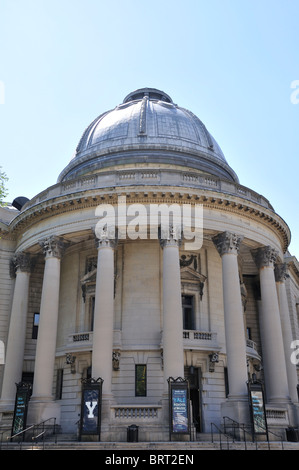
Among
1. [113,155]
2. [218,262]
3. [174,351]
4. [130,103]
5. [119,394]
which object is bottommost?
[119,394]

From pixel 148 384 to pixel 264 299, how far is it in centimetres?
871

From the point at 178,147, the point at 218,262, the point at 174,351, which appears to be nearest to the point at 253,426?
the point at 174,351

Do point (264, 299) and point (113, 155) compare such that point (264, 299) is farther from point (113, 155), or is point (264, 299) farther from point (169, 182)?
point (113, 155)

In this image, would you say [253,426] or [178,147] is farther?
[178,147]

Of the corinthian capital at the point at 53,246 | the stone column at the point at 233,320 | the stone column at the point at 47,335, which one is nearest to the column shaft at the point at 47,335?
the stone column at the point at 47,335

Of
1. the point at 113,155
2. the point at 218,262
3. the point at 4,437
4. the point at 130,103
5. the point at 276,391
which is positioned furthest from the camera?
the point at 130,103

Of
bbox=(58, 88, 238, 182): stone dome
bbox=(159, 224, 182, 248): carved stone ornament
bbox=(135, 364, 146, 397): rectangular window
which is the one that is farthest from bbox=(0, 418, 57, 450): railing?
bbox=(58, 88, 238, 182): stone dome

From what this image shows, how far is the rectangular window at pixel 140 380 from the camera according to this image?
25.5 metres

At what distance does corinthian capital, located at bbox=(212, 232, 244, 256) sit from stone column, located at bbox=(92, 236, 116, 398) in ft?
20.3

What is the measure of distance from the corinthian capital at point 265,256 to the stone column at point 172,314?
6562 mm

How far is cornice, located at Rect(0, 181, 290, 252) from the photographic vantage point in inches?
1032

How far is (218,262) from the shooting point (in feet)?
99.1

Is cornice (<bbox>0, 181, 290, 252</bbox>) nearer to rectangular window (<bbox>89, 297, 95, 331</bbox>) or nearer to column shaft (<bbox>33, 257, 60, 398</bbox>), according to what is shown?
column shaft (<bbox>33, 257, 60, 398</bbox>)

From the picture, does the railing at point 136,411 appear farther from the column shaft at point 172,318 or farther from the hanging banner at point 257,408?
the hanging banner at point 257,408
